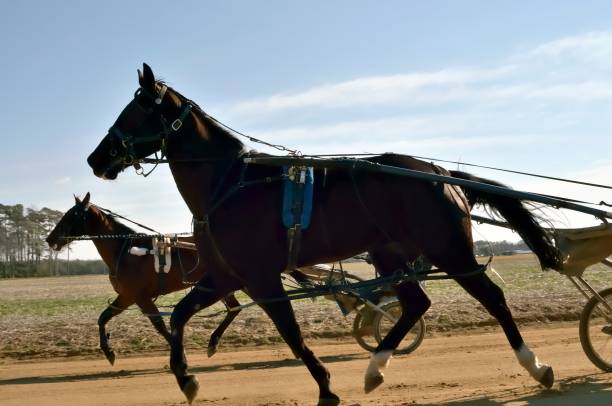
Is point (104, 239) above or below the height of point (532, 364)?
above

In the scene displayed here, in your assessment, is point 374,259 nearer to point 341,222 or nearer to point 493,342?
point 341,222

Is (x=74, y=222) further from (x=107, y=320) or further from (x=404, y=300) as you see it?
(x=404, y=300)

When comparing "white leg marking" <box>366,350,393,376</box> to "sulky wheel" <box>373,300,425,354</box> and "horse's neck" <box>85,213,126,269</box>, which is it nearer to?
"sulky wheel" <box>373,300,425,354</box>

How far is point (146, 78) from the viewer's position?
6.11 meters

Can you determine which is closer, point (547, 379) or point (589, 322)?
point (547, 379)

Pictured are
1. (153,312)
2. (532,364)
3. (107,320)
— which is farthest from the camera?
(107,320)

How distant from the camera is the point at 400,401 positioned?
20.2 ft

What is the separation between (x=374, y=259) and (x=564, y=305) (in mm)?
8449

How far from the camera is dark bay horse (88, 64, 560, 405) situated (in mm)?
5719

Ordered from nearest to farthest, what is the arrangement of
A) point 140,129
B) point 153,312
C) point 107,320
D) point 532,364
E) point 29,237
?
point 532,364 → point 140,129 → point 153,312 → point 107,320 → point 29,237

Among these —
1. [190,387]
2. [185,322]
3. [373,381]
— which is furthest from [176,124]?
[373,381]

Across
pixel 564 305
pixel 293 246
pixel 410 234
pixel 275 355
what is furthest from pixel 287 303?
pixel 564 305

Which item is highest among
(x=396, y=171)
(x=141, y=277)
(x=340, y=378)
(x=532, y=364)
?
(x=396, y=171)

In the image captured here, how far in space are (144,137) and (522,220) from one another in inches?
136
